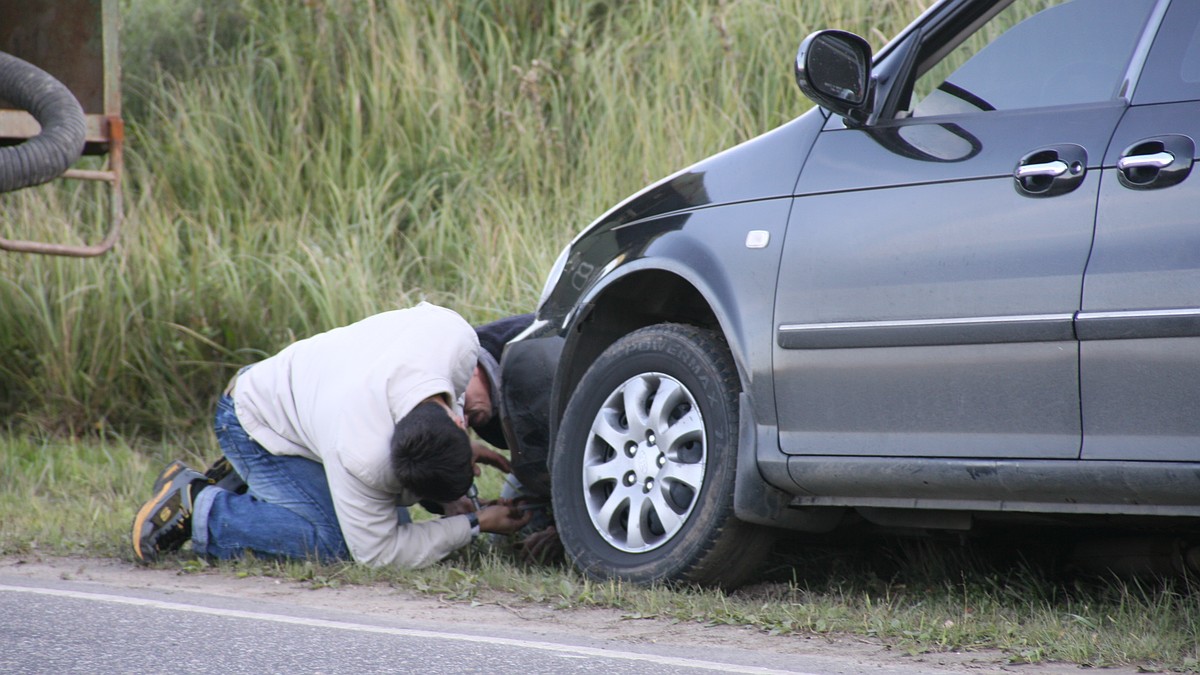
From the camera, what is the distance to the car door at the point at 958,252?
3.43 m

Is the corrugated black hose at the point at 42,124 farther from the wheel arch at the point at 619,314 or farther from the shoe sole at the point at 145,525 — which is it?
the wheel arch at the point at 619,314

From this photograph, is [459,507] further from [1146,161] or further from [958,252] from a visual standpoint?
[1146,161]

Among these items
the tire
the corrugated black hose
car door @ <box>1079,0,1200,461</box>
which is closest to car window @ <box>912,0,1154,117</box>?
car door @ <box>1079,0,1200,461</box>

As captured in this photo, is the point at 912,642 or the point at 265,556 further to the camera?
the point at 265,556

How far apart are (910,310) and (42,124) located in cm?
487

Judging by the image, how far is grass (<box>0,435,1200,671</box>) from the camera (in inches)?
143

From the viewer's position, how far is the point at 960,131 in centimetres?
Answer: 373

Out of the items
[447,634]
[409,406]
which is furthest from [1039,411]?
[409,406]

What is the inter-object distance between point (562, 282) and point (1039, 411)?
188 cm

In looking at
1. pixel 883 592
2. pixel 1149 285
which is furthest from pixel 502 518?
pixel 1149 285

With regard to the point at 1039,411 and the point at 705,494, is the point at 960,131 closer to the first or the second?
the point at 1039,411

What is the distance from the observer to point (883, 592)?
14.6ft

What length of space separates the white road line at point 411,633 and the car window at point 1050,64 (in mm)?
1587

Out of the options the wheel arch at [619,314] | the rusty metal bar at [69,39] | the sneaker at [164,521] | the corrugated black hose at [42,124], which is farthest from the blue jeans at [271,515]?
the rusty metal bar at [69,39]
